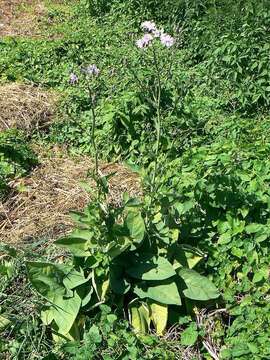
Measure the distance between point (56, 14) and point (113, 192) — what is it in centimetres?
561

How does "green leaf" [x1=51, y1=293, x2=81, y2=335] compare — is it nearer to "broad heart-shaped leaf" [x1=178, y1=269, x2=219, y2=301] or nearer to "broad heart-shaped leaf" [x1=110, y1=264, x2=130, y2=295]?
"broad heart-shaped leaf" [x1=110, y1=264, x2=130, y2=295]

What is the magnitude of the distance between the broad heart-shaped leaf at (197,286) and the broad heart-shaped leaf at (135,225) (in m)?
0.33

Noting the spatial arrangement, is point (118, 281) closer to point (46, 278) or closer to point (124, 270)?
point (124, 270)

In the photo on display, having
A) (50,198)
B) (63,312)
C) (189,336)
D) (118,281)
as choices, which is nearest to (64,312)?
(63,312)

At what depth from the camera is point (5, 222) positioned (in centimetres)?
456

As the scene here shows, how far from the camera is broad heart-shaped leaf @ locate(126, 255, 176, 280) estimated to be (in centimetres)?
341

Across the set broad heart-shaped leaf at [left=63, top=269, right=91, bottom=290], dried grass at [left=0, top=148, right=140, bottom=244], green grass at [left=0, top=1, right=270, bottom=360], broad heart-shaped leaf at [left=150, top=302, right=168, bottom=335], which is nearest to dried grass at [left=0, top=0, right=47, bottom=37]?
green grass at [left=0, top=1, right=270, bottom=360]

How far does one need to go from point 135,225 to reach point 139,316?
20.4 inches

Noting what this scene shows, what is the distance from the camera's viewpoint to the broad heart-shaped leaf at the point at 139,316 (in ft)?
11.5

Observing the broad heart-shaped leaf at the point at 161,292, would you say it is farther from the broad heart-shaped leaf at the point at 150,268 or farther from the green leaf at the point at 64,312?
the green leaf at the point at 64,312

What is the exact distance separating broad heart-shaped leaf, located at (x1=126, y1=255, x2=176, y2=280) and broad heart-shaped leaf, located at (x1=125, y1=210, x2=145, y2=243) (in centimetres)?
13

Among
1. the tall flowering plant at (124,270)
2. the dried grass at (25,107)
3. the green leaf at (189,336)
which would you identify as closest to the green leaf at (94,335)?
the tall flowering plant at (124,270)

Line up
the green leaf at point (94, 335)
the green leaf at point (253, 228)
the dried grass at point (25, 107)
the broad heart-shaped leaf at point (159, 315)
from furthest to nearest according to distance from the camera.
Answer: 1. the dried grass at point (25, 107)
2. the green leaf at point (253, 228)
3. the broad heart-shaped leaf at point (159, 315)
4. the green leaf at point (94, 335)

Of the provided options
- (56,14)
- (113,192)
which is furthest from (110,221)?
(56,14)
